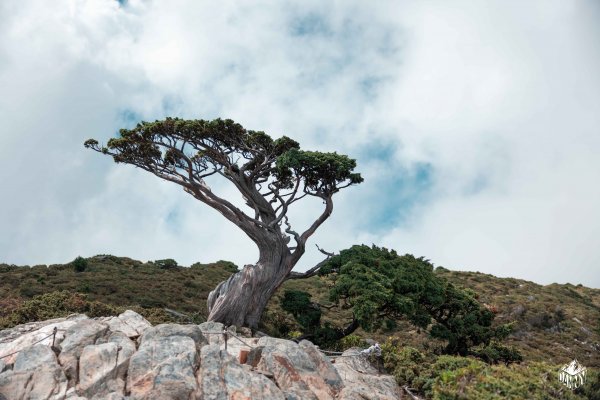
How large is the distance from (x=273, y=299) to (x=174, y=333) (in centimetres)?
2298

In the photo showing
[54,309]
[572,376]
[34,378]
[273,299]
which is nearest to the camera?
[34,378]

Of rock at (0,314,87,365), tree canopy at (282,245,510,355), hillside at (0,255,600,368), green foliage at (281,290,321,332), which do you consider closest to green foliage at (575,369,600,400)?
tree canopy at (282,245,510,355)

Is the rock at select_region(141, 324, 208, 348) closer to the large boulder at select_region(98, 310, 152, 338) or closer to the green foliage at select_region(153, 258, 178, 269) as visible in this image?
the large boulder at select_region(98, 310, 152, 338)

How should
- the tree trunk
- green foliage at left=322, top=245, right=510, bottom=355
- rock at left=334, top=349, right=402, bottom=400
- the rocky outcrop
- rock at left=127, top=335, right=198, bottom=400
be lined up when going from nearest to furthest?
rock at left=127, top=335, right=198, bottom=400, the rocky outcrop, rock at left=334, top=349, right=402, bottom=400, green foliage at left=322, top=245, right=510, bottom=355, the tree trunk

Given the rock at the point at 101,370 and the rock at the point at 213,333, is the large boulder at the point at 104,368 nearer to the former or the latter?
the rock at the point at 101,370

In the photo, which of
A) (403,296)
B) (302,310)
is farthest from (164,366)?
(403,296)

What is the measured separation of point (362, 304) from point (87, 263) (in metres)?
29.2

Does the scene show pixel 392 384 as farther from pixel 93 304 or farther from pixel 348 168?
pixel 93 304

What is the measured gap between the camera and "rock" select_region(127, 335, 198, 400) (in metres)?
13.6

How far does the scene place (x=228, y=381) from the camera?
1457 centimetres

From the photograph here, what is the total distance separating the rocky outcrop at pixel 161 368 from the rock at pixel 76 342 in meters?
0.03

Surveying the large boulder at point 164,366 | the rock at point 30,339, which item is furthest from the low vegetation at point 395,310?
the large boulder at point 164,366

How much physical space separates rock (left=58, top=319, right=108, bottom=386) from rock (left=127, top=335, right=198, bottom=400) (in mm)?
1509

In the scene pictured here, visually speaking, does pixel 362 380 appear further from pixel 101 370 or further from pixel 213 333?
pixel 101 370
